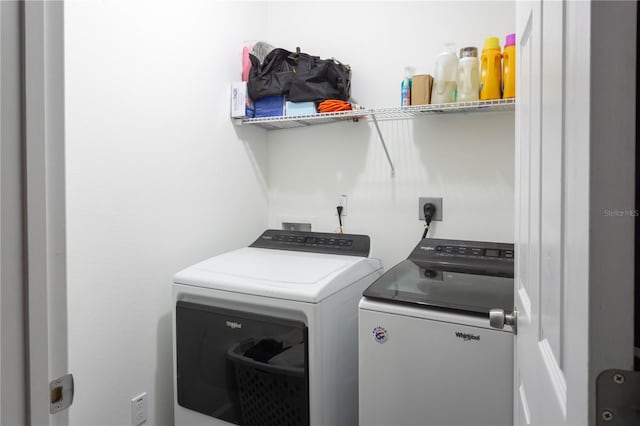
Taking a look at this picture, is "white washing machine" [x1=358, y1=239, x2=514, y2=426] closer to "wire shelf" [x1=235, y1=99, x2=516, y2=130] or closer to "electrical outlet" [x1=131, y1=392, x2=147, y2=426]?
"wire shelf" [x1=235, y1=99, x2=516, y2=130]

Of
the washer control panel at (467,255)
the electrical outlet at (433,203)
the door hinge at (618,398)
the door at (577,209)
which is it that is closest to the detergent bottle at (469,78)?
the electrical outlet at (433,203)

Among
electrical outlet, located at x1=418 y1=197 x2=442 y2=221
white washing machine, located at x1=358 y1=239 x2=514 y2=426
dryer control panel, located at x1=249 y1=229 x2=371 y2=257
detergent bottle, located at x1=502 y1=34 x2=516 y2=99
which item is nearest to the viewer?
white washing machine, located at x1=358 y1=239 x2=514 y2=426

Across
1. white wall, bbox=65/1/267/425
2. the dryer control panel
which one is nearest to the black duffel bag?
white wall, bbox=65/1/267/425

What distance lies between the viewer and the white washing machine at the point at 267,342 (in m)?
1.34

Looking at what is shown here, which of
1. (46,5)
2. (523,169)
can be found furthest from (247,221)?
(46,5)

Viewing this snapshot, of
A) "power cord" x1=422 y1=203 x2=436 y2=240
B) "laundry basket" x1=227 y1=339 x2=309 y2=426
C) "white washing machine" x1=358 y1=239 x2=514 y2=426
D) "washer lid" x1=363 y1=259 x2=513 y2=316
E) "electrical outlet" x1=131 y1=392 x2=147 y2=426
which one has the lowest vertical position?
"electrical outlet" x1=131 y1=392 x2=147 y2=426

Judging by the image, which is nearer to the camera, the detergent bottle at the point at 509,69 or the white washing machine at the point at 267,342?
the white washing machine at the point at 267,342

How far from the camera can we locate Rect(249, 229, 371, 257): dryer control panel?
1.81 m

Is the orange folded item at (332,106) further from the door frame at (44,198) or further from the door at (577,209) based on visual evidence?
the door frame at (44,198)

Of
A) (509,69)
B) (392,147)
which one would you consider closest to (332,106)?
(392,147)

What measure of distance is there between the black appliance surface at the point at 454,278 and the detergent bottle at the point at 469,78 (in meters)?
0.62

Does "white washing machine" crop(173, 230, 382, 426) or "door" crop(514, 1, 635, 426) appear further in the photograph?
"white washing machine" crop(173, 230, 382, 426)

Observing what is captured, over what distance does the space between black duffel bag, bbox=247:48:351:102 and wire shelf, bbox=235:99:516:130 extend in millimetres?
107

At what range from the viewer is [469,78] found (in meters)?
1.65
